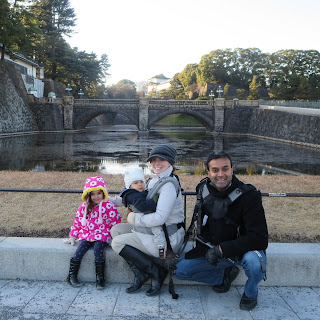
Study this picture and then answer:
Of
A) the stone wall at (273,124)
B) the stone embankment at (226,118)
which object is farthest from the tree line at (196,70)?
the stone wall at (273,124)

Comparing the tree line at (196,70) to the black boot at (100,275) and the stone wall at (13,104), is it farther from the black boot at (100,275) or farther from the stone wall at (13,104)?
the black boot at (100,275)

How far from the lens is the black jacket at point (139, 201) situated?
3.37 metres

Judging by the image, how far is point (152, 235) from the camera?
348 cm

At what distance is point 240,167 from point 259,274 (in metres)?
15.5

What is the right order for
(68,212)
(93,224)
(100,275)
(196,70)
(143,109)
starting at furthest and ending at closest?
(196,70) → (143,109) → (68,212) → (93,224) → (100,275)

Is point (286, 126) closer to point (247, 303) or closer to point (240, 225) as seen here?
point (240, 225)

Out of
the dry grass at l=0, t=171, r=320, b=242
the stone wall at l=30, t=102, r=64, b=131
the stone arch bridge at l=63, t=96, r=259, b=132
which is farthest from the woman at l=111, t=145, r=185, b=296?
the stone arch bridge at l=63, t=96, r=259, b=132

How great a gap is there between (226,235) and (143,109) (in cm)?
4755

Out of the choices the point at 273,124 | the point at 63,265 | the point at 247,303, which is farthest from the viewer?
the point at 273,124

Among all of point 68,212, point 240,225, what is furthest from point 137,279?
point 68,212

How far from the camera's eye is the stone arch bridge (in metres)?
49.3

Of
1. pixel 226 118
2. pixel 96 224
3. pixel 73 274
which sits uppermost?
pixel 226 118

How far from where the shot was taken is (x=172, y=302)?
335 cm

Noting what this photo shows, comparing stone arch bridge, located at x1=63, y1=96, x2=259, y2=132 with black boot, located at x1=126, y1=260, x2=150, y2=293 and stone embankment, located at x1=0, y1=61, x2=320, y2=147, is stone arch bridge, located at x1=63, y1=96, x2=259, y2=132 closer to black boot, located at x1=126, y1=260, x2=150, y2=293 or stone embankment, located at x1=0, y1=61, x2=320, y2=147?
stone embankment, located at x1=0, y1=61, x2=320, y2=147
